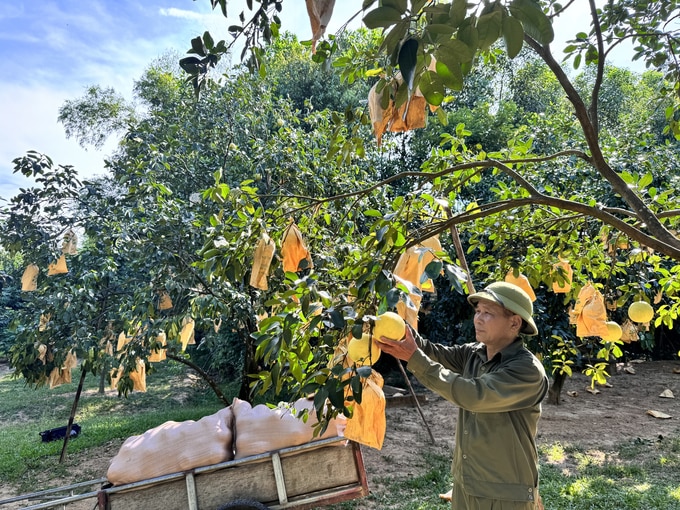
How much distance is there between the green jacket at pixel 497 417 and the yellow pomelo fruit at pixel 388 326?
0.35 metres

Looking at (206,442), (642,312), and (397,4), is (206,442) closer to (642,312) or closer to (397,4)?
(642,312)

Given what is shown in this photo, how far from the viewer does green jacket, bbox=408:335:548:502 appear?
153 cm

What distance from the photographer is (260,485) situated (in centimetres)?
279

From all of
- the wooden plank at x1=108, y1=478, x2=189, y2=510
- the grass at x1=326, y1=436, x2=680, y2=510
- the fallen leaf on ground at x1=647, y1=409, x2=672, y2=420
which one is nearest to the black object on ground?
the wooden plank at x1=108, y1=478, x2=189, y2=510

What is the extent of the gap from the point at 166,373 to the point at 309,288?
11.4 metres

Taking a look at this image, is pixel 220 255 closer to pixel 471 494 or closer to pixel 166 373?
pixel 471 494

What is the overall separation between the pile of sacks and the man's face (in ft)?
4.50

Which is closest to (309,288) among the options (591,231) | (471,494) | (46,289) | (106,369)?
(471,494)

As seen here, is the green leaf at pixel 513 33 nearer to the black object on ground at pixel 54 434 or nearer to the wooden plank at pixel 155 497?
the wooden plank at pixel 155 497

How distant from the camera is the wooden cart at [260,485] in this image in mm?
2658

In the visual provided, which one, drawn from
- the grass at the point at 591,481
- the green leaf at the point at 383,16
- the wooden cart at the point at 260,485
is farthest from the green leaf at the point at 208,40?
the grass at the point at 591,481

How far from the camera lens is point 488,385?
1.54 metres

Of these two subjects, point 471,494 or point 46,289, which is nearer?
point 471,494

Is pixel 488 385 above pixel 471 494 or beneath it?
above
